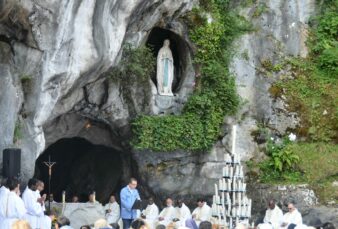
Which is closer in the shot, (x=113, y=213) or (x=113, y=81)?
(x=113, y=81)

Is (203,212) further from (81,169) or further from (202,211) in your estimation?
(81,169)

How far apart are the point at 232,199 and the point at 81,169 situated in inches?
381

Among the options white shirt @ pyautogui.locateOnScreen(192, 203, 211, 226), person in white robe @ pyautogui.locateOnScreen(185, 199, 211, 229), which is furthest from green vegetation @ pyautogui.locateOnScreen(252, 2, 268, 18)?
white shirt @ pyautogui.locateOnScreen(192, 203, 211, 226)

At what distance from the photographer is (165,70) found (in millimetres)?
25375

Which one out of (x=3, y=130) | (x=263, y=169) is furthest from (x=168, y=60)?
(x=3, y=130)

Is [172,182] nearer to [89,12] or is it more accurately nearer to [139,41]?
[139,41]

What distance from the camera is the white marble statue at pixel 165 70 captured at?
82.8 ft

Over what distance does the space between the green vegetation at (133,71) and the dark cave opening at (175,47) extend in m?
1.16

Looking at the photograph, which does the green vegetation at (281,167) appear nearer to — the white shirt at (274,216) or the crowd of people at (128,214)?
the crowd of people at (128,214)

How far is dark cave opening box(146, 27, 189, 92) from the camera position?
25688 millimetres

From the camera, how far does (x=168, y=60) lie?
25469 millimetres

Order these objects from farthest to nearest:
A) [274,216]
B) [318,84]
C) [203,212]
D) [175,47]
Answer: [318,84] < [175,47] < [203,212] < [274,216]

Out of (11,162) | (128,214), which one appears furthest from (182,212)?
(11,162)

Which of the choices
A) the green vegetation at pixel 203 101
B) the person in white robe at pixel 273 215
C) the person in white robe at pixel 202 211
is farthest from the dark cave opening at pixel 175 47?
the person in white robe at pixel 273 215
